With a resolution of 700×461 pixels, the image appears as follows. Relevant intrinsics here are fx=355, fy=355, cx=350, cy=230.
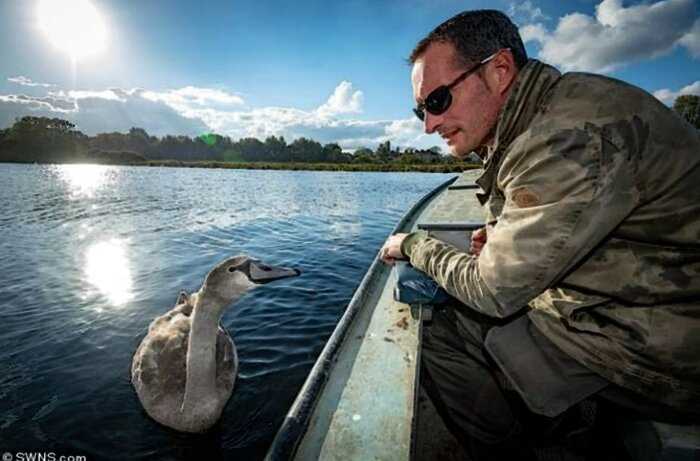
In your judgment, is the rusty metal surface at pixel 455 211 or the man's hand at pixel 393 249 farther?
the rusty metal surface at pixel 455 211

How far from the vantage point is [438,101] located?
2.28 meters

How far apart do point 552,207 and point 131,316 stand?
755 centimetres

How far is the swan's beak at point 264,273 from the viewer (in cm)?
382

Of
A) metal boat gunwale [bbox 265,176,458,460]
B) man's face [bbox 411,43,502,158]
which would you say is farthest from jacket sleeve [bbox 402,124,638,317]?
metal boat gunwale [bbox 265,176,458,460]

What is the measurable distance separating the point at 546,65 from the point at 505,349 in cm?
165

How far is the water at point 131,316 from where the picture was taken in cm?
401

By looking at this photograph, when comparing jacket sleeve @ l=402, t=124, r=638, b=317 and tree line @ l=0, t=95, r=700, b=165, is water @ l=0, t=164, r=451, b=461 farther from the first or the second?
tree line @ l=0, t=95, r=700, b=165

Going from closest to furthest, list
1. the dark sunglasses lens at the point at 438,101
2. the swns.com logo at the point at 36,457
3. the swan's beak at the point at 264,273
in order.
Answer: the dark sunglasses lens at the point at 438,101 → the swns.com logo at the point at 36,457 → the swan's beak at the point at 264,273

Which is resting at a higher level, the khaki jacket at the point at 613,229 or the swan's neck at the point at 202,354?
the khaki jacket at the point at 613,229

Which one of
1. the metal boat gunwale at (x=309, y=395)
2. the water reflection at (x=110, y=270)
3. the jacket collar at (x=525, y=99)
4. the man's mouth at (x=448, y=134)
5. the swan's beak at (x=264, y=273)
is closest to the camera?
the jacket collar at (x=525, y=99)

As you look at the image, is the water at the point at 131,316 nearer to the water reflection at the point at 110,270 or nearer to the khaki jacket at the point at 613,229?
the water reflection at the point at 110,270

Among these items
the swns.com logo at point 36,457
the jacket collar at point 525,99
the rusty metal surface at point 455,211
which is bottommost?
the swns.com logo at point 36,457

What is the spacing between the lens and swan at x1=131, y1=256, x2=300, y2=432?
3904 mm

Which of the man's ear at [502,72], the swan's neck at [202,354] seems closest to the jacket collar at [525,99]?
the man's ear at [502,72]
